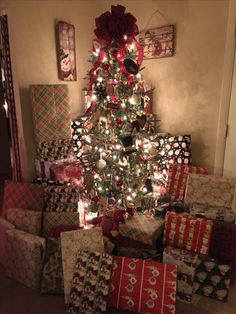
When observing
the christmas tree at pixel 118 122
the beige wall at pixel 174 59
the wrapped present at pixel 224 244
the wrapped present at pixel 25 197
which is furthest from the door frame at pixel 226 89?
the wrapped present at pixel 25 197

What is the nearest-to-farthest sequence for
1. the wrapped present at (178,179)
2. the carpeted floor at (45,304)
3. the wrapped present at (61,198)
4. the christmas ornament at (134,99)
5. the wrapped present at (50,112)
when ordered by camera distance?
the carpeted floor at (45,304), the christmas ornament at (134,99), the wrapped present at (61,198), the wrapped present at (178,179), the wrapped present at (50,112)

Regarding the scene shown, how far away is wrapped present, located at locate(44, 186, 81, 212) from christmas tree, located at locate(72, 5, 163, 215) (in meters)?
0.16

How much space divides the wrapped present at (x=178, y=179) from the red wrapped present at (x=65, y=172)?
0.90 metres

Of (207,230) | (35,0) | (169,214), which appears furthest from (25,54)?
(207,230)

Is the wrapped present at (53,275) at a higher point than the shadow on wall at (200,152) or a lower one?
lower

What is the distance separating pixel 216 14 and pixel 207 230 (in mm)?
1941

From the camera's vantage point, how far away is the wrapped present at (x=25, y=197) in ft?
7.59

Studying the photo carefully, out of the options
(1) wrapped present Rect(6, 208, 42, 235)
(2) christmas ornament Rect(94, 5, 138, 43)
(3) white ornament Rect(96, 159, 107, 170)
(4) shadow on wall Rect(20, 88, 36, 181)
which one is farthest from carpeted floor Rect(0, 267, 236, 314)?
(2) christmas ornament Rect(94, 5, 138, 43)

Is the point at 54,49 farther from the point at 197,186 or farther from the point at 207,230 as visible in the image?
the point at 207,230

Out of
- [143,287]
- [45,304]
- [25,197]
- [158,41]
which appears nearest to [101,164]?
[25,197]

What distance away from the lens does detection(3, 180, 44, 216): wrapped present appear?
7.59 ft

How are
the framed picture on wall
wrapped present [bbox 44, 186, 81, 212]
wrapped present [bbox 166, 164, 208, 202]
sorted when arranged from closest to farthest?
1. wrapped present [bbox 44, 186, 81, 212]
2. wrapped present [bbox 166, 164, 208, 202]
3. the framed picture on wall

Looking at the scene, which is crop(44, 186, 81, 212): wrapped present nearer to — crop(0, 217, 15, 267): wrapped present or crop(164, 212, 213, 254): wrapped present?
crop(0, 217, 15, 267): wrapped present

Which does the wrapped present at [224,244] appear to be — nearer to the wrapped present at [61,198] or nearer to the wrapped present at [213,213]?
the wrapped present at [213,213]
